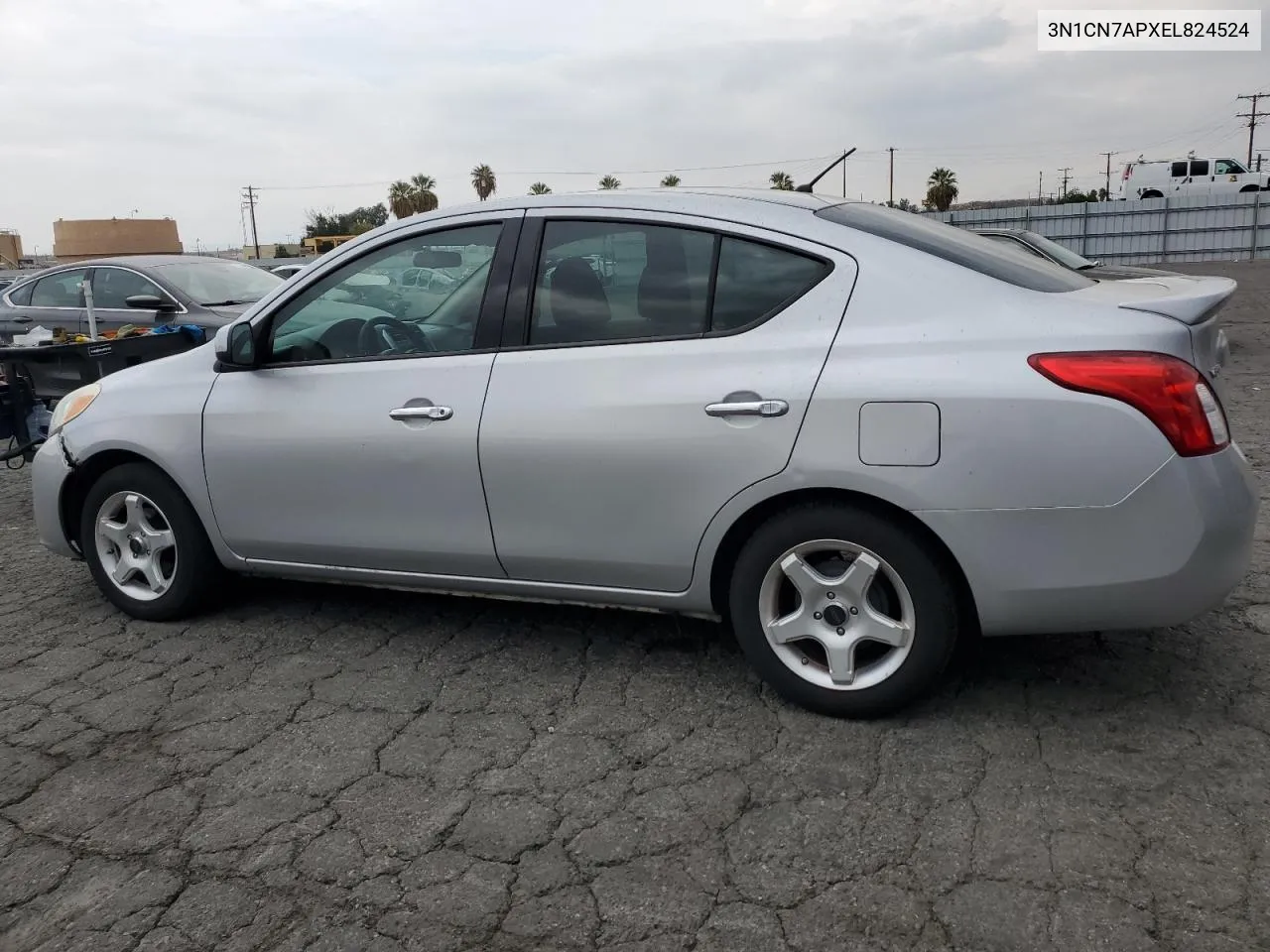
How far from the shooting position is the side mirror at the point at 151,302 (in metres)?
8.26

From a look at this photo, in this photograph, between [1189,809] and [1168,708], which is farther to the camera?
[1168,708]

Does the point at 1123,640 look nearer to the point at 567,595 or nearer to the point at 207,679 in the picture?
the point at 567,595

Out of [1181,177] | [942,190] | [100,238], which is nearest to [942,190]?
[942,190]

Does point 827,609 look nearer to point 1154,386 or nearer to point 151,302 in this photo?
point 1154,386

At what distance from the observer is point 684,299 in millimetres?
3338

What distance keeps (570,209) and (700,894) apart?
2251 millimetres

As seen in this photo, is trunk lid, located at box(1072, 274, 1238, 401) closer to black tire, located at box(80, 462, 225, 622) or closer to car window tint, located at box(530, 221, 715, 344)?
car window tint, located at box(530, 221, 715, 344)

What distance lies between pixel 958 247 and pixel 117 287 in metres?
8.13

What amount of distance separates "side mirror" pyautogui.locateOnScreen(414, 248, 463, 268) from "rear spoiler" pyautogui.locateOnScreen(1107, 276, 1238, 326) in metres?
2.19

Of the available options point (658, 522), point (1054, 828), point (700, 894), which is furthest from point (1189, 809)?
point (658, 522)

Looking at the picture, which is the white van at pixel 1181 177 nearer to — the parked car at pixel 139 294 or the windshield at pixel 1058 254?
the windshield at pixel 1058 254

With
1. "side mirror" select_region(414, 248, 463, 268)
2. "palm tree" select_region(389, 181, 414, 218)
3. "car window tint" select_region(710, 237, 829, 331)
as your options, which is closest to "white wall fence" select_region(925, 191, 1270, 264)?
"side mirror" select_region(414, 248, 463, 268)

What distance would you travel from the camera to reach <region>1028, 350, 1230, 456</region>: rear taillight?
2.74 meters

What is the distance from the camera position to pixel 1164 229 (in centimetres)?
2753
